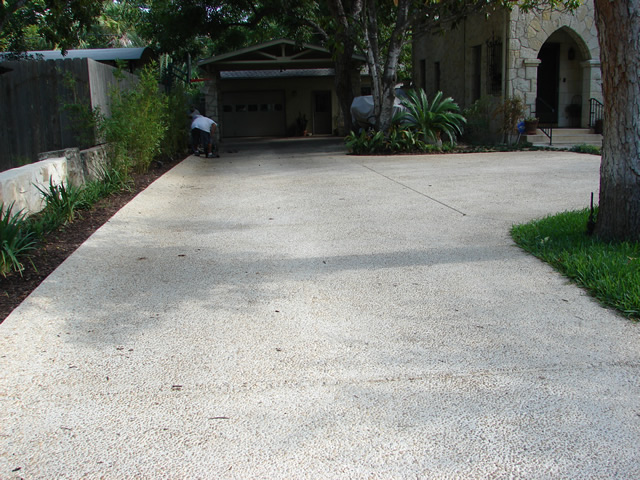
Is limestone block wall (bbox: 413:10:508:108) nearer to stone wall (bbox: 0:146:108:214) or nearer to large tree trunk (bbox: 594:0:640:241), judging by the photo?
stone wall (bbox: 0:146:108:214)

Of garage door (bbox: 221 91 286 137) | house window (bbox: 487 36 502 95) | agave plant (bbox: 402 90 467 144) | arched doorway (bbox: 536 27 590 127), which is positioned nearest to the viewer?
agave plant (bbox: 402 90 467 144)

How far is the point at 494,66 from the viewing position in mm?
19594

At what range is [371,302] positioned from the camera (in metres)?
4.59

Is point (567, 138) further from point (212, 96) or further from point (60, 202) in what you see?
point (60, 202)

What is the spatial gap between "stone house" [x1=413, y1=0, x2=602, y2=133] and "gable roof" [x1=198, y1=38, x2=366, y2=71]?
3901mm

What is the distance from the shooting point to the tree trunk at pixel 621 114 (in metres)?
5.21

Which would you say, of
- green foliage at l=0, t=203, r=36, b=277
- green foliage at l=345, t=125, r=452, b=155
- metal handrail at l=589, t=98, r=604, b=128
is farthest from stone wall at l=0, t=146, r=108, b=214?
metal handrail at l=589, t=98, r=604, b=128

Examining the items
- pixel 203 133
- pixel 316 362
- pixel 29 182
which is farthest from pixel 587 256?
pixel 203 133

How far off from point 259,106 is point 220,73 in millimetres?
3546

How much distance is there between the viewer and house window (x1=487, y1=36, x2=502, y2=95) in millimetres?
19125

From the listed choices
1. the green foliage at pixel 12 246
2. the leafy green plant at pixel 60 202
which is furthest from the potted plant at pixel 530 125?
the green foliage at pixel 12 246

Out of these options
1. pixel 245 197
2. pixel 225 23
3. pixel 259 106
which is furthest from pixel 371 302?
pixel 259 106

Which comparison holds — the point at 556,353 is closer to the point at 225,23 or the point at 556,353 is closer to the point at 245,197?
the point at 245,197

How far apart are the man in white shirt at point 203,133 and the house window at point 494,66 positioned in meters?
8.81
